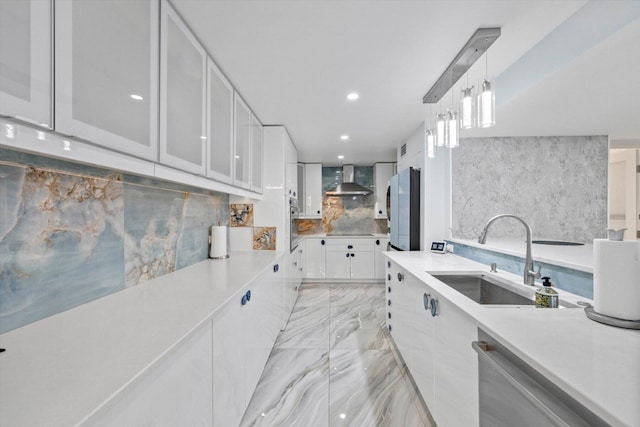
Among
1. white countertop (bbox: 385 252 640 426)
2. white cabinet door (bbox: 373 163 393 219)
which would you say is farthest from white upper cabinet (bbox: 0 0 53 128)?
white cabinet door (bbox: 373 163 393 219)

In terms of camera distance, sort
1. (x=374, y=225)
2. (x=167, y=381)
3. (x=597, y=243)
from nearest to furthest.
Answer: (x=167, y=381)
(x=597, y=243)
(x=374, y=225)

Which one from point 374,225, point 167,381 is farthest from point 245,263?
point 374,225

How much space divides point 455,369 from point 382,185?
163 inches

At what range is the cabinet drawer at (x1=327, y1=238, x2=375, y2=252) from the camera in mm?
4938

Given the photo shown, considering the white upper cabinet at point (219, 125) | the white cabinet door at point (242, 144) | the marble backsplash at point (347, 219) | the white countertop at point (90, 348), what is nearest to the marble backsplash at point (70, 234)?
the white countertop at point (90, 348)

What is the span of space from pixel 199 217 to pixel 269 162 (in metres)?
1.12

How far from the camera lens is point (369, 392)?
1935 millimetres

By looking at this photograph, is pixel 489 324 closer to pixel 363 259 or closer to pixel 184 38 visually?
pixel 184 38

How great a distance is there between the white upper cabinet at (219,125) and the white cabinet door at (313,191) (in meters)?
3.13

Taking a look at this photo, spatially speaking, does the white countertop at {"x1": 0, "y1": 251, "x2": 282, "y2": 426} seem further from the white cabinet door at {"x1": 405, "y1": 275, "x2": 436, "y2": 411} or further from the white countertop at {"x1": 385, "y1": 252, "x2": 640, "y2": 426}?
the white cabinet door at {"x1": 405, "y1": 275, "x2": 436, "y2": 411}

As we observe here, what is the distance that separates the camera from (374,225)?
221 inches

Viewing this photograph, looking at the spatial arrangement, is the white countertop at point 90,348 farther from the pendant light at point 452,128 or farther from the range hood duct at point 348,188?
the range hood duct at point 348,188

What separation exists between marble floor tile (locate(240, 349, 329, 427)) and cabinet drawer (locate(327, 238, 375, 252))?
8.42ft

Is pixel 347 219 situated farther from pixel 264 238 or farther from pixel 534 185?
pixel 534 185
